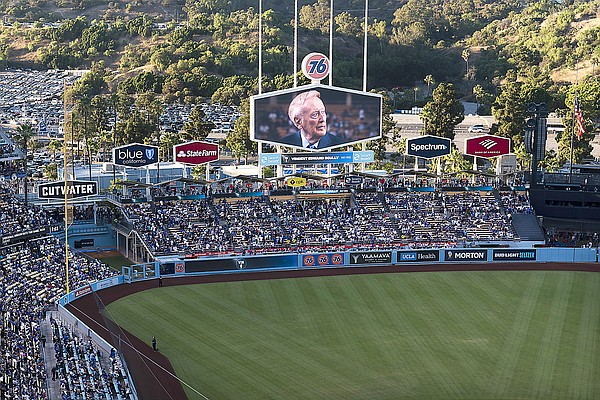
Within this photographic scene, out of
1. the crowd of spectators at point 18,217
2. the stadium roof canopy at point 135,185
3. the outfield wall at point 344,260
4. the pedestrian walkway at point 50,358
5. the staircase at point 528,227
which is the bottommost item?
the pedestrian walkway at point 50,358

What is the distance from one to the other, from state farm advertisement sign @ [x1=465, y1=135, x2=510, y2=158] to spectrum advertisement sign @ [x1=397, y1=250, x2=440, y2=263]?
1409cm

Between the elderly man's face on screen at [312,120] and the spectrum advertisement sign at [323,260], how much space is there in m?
10.5

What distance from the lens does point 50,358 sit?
125 feet

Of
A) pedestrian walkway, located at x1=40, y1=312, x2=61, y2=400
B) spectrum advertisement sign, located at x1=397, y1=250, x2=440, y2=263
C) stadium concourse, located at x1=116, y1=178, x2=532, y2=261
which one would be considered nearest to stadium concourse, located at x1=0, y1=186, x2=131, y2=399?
pedestrian walkway, located at x1=40, y1=312, x2=61, y2=400

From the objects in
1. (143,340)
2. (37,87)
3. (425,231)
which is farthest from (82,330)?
(37,87)

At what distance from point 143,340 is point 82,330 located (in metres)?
3.45

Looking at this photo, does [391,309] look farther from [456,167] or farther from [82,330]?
[456,167]

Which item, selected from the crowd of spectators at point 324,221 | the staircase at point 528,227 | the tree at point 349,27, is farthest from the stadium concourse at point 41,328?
the tree at point 349,27

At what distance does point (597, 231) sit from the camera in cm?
7162

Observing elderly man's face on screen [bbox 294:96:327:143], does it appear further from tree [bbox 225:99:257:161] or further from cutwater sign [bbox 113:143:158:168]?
tree [bbox 225:99:257:161]

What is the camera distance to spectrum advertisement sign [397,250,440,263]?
62.5 m

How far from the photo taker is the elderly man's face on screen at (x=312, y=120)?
6681 cm

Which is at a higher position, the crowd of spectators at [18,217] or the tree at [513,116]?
the tree at [513,116]

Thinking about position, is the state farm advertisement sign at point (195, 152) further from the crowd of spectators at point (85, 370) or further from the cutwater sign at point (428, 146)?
the crowd of spectators at point (85, 370)
